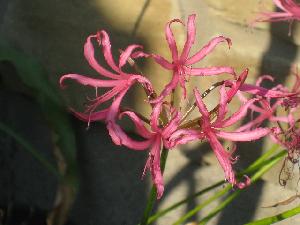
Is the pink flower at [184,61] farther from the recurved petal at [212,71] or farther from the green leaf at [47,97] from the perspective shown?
the green leaf at [47,97]

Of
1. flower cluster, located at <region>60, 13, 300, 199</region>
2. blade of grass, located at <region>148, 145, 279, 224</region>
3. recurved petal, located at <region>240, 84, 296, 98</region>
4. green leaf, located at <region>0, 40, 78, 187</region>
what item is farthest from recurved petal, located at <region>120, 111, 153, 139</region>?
green leaf, located at <region>0, 40, 78, 187</region>

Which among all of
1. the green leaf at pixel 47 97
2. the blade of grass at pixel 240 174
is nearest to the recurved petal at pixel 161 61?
the blade of grass at pixel 240 174

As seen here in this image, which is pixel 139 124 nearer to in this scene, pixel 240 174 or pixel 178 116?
pixel 178 116

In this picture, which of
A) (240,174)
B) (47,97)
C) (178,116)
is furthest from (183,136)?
(47,97)

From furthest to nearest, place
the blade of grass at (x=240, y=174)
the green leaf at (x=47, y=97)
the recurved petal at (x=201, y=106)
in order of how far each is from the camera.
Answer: the green leaf at (x=47, y=97) < the blade of grass at (x=240, y=174) < the recurved petal at (x=201, y=106)

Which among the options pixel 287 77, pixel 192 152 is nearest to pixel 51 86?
pixel 192 152

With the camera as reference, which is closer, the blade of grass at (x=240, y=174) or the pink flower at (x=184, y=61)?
the pink flower at (x=184, y=61)

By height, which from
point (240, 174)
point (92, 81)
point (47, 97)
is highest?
point (92, 81)

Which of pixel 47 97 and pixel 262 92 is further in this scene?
pixel 47 97

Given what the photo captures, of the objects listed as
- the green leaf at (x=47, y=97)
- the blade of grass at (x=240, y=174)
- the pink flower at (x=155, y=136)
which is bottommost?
the green leaf at (x=47, y=97)

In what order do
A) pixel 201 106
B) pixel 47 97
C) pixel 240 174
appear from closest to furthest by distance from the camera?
1. pixel 201 106
2. pixel 240 174
3. pixel 47 97

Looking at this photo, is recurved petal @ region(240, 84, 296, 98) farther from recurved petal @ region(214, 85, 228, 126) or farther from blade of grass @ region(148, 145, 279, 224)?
blade of grass @ region(148, 145, 279, 224)

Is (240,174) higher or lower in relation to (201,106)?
lower
